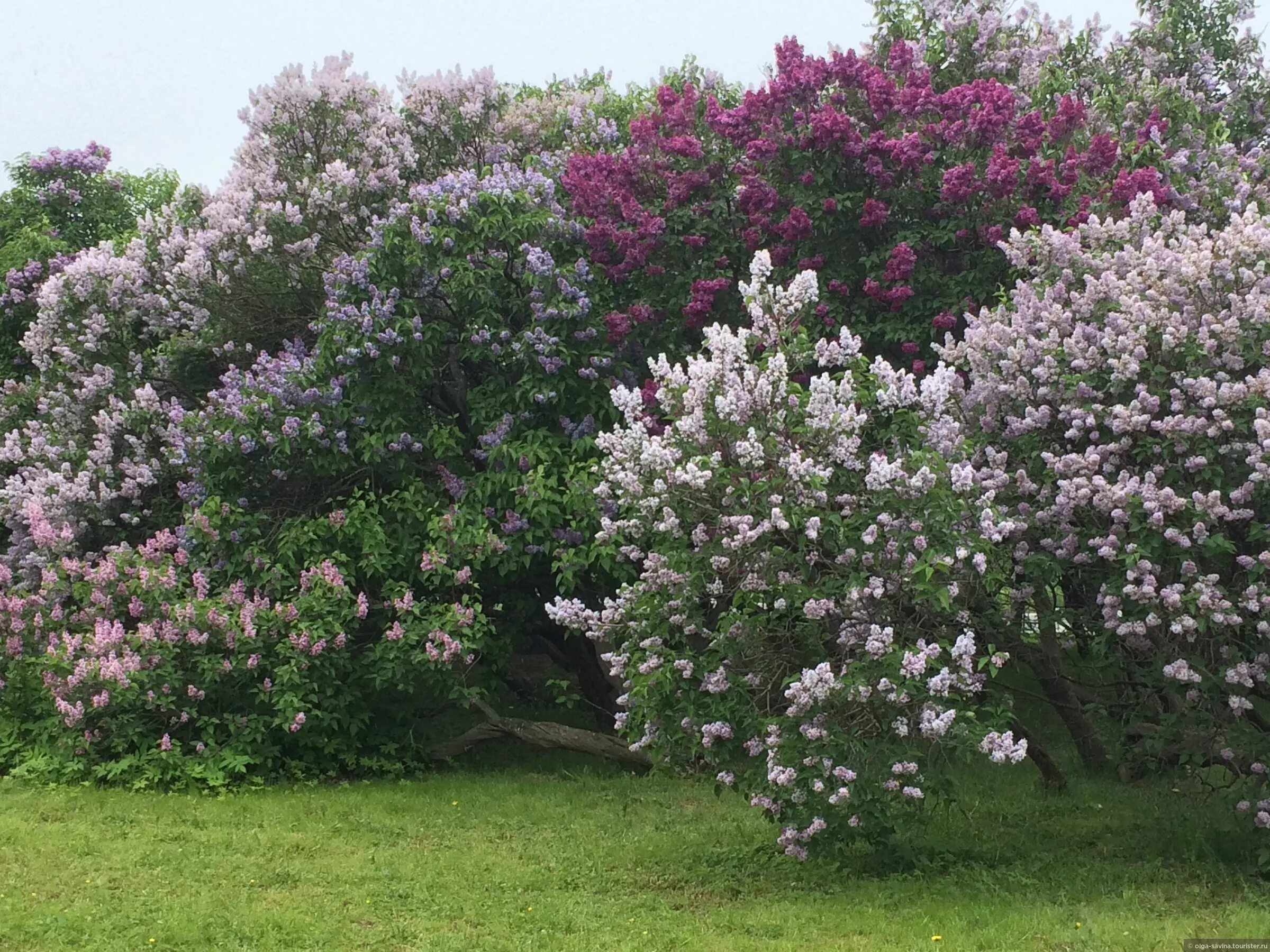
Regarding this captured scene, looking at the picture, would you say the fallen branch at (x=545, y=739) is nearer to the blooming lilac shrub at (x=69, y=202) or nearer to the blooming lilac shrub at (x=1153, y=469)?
the blooming lilac shrub at (x=1153, y=469)

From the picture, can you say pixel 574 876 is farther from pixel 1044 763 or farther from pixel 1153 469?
pixel 1153 469

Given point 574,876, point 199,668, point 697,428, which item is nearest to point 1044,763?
point 574,876

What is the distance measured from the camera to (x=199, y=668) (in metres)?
11.0

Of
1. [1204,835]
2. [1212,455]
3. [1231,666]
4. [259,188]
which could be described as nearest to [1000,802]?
[1204,835]

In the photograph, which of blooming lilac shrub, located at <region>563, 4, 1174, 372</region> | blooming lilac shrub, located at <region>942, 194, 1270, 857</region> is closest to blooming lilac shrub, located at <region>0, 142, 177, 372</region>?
blooming lilac shrub, located at <region>563, 4, 1174, 372</region>

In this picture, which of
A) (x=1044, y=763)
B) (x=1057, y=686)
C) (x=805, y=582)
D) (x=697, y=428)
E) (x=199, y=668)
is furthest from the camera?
(x=199, y=668)

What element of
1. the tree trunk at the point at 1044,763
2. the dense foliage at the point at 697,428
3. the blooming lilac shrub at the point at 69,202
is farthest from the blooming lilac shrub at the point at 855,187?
the blooming lilac shrub at the point at 69,202

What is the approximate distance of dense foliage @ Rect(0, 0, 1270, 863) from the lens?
7.42 meters

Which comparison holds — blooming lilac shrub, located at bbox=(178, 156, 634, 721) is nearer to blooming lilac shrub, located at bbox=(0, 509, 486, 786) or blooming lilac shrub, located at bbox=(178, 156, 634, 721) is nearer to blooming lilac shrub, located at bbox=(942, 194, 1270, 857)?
blooming lilac shrub, located at bbox=(0, 509, 486, 786)

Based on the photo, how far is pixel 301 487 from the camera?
1259 centimetres

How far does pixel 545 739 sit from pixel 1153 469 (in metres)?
6.65

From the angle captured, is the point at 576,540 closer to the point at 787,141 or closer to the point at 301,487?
the point at 301,487

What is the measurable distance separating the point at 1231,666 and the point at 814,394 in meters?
2.77

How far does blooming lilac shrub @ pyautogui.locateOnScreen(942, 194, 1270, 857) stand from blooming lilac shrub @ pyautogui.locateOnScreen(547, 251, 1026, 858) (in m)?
0.50
